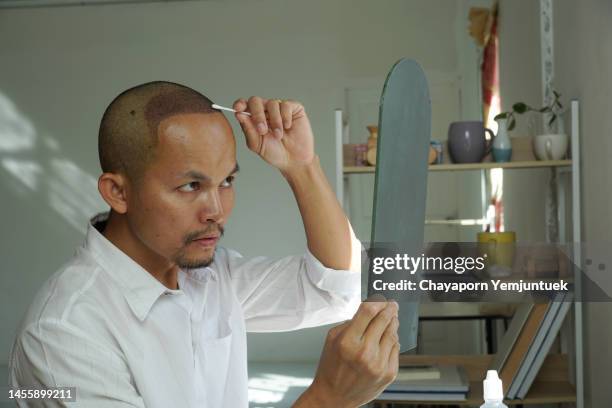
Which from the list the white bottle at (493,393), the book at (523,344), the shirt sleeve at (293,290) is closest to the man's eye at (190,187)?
the shirt sleeve at (293,290)

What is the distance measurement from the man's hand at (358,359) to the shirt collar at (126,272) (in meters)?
0.29

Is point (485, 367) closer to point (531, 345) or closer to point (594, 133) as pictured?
point (531, 345)

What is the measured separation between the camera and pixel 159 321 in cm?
103

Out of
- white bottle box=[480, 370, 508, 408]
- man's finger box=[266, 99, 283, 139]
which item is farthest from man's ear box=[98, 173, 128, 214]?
white bottle box=[480, 370, 508, 408]

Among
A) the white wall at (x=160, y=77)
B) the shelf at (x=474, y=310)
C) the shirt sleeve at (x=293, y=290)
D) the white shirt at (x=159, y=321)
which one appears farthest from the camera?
the white wall at (x=160, y=77)

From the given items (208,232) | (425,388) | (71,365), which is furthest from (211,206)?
(425,388)

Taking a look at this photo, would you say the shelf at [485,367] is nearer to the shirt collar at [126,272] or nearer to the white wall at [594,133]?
the white wall at [594,133]

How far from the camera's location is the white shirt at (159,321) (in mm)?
881

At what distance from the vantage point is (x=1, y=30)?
599cm

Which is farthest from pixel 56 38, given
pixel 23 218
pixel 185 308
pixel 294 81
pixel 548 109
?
pixel 185 308

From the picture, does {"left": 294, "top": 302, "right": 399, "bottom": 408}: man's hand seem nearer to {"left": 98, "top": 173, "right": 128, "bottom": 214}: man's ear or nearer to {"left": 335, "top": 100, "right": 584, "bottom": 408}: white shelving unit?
{"left": 98, "top": 173, "right": 128, "bottom": 214}: man's ear

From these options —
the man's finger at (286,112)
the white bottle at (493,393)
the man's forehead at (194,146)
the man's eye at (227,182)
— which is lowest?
the white bottle at (493,393)

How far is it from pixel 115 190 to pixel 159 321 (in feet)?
0.60

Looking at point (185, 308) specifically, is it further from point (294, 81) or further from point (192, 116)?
point (294, 81)
